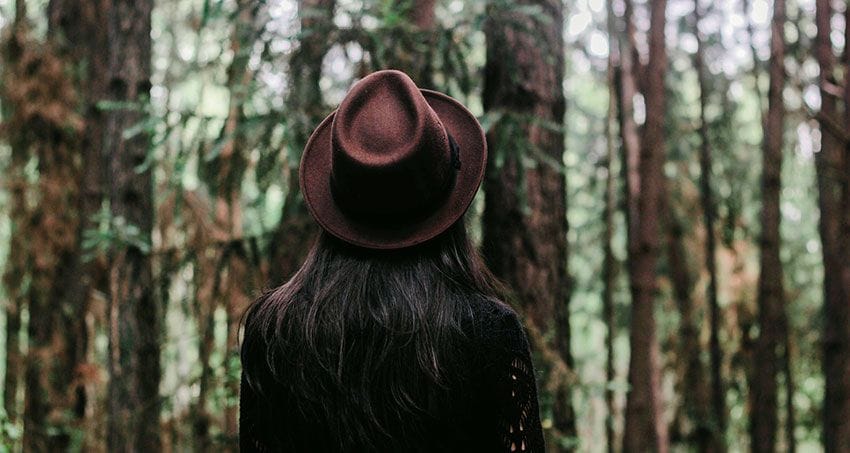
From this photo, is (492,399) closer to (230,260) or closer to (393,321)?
(393,321)

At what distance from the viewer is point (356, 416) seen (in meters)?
2.29

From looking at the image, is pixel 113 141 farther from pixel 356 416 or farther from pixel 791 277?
pixel 791 277

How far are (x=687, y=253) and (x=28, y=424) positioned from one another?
24.7 feet

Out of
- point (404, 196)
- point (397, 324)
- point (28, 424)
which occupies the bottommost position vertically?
point (28, 424)

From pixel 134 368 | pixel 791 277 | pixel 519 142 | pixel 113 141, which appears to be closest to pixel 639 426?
pixel 519 142

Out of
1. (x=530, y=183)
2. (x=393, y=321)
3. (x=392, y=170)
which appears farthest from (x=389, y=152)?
(x=530, y=183)

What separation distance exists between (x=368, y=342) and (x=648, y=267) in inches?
173

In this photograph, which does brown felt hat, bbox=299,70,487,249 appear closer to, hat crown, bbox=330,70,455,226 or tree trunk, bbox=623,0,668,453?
hat crown, bbox=330,70,455,226

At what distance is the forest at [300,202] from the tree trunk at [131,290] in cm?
1

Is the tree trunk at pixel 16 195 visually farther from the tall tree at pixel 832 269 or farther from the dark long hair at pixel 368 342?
the tall tree at pixel 832 269

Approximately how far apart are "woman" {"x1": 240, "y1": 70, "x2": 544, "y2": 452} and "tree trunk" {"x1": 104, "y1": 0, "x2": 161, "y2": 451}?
2871 mm

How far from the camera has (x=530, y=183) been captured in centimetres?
528

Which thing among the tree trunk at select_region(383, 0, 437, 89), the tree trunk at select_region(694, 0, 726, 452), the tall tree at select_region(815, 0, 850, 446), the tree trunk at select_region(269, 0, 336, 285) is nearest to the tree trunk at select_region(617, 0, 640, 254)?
the tall tree at select_region(815, 0, 850, 446)

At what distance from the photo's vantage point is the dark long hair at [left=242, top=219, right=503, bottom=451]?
2254 mm
